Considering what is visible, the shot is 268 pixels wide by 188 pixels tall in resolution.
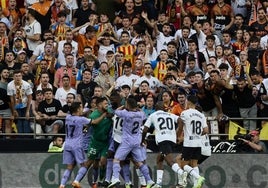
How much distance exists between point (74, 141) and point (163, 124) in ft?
6.30

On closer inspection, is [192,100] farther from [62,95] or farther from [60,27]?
[60,27]

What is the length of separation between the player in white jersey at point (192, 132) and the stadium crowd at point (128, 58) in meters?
0.87

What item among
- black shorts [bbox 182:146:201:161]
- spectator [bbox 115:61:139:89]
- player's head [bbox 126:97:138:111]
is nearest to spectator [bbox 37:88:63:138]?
spectator [bbox 115:61:139:89]

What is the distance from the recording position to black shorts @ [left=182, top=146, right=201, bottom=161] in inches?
1280

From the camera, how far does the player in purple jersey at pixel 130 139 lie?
3247cm

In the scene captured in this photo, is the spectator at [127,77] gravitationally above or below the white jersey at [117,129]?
above

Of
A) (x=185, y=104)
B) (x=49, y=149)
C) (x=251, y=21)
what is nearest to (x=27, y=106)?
(x=49, y=149)

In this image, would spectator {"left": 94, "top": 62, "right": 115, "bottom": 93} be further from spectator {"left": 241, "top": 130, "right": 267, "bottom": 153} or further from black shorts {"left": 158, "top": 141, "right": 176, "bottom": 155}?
spectator {"left": 241, "top": 130, "right": 267, "bottom": 153}

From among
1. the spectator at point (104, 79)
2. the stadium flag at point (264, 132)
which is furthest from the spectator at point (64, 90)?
the stadium flag at point (264, 132)

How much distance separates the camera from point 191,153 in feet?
107

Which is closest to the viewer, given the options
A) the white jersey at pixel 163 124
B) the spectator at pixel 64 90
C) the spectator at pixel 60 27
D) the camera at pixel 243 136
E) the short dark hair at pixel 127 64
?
the white jersey at pixel 163 124

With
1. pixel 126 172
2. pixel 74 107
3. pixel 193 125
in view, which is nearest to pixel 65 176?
pixel 126 172

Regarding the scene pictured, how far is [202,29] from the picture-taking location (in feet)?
123

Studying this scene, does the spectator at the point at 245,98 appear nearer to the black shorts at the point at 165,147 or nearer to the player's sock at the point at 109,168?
the black shorts at the point at 165,147
